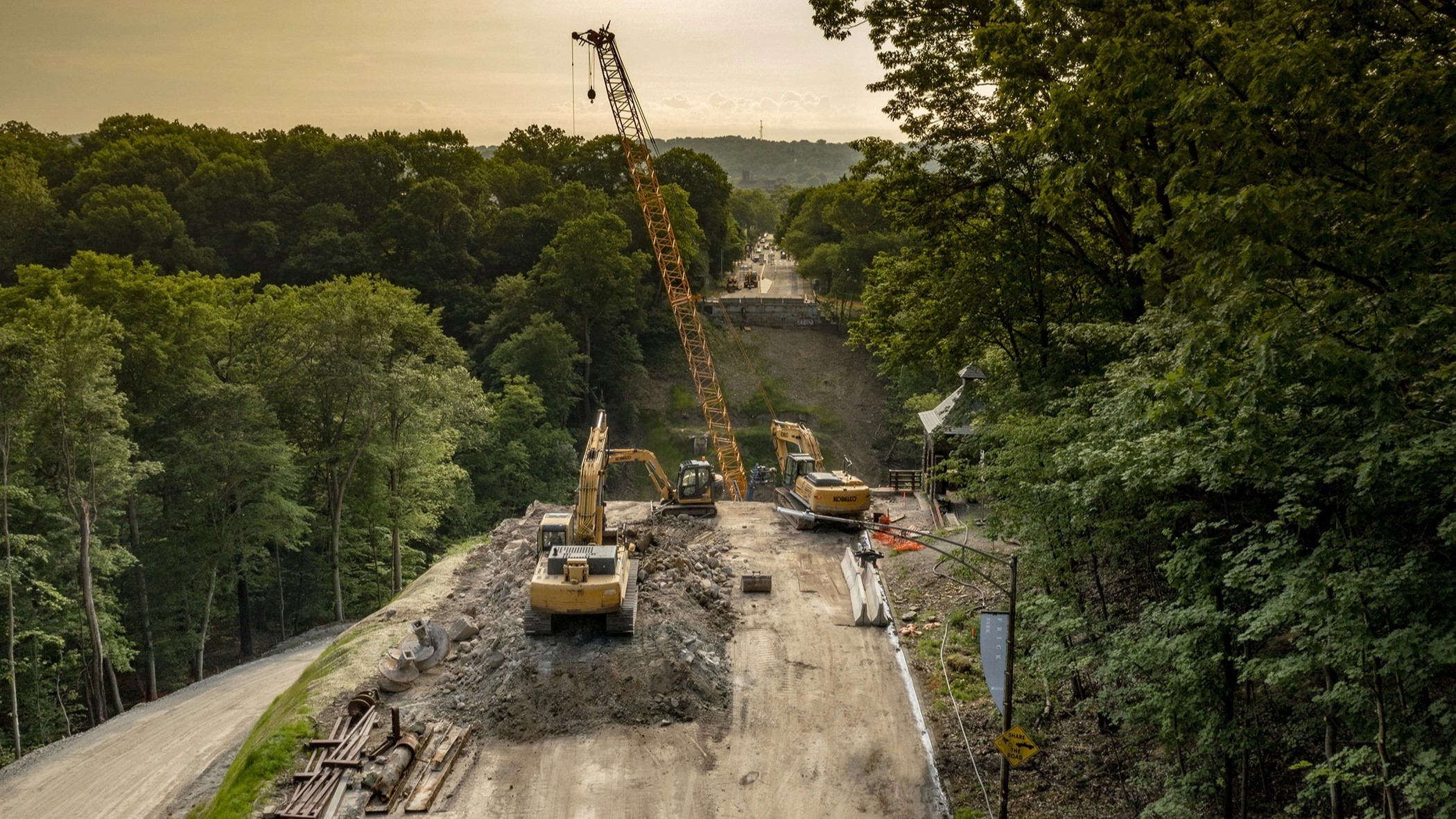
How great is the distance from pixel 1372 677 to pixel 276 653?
102ft

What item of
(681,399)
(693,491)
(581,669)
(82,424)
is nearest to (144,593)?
(82,424)

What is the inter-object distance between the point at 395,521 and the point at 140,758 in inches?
549

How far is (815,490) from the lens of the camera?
29.0 metres

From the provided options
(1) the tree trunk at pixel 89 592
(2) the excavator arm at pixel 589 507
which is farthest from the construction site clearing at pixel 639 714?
(1) the tree trunk at pixel 89 592

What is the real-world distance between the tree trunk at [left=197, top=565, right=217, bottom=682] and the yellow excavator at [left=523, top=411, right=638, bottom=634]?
15.5 m

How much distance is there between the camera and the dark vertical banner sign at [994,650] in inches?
582

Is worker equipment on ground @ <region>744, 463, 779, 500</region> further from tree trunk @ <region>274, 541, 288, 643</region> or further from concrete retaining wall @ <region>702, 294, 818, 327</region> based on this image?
concrete retaining wall @ <region>702, 294, 818, 327</region>

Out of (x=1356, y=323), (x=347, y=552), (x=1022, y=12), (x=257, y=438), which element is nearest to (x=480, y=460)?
(x=347, y=552)

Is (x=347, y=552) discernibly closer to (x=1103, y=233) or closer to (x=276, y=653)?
(x=276, y=653)

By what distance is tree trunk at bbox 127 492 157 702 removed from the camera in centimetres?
3031

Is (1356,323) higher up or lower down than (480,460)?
higher up

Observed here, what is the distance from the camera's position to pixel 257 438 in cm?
→ 3231

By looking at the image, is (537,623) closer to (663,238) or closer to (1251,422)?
(1251,422)

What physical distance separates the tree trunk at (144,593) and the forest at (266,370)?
11 cm
